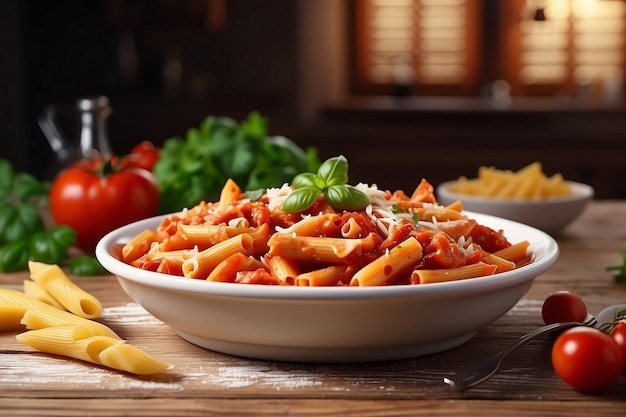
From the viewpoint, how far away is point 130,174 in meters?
2.38

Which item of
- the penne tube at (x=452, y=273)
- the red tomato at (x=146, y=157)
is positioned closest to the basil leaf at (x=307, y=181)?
the penne tube at (x=452, y=273)

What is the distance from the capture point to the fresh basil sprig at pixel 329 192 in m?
1.50

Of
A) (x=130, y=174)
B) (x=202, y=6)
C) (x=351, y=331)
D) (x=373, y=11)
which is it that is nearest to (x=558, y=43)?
(x=373, y=11)

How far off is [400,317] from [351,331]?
0.25 feet

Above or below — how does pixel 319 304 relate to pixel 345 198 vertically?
below

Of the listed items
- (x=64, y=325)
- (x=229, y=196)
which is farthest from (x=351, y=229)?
(x=64, y=325)

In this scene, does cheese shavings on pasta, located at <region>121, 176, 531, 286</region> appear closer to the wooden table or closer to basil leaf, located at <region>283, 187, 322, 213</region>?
basil leaf, located at <region>283, 187, 322, 213</region>

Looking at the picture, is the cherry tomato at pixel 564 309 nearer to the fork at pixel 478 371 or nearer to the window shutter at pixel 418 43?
the fork at pixel 478 371

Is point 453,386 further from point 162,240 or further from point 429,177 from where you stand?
point 429,177

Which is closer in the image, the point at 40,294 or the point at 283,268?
the point at 283,268

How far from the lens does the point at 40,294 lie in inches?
69.6

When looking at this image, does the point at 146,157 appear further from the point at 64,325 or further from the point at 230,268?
the point at 230,268

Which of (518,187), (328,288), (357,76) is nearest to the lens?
(328,288)

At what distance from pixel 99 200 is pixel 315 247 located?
108cm
